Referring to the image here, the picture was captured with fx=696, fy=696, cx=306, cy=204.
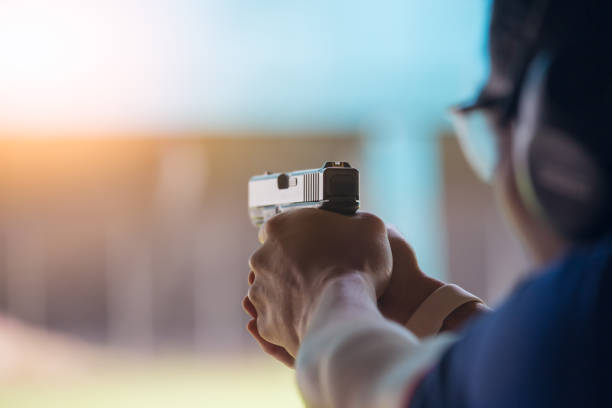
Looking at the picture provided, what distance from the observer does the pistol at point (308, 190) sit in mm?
737

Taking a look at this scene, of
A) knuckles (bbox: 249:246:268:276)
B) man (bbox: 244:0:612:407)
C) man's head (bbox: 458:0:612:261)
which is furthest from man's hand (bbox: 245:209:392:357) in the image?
man's head (bbox: 458:0:612:261)

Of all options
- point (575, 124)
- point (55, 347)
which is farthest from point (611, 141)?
point (55, 347)

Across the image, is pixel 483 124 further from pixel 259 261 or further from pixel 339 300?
pixel 259 261

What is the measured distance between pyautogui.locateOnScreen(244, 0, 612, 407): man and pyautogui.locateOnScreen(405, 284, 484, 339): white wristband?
0.85 ft

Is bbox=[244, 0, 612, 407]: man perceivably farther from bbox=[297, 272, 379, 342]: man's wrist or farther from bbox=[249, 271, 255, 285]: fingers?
bbox=[249, 271, 255, 285]: fingers

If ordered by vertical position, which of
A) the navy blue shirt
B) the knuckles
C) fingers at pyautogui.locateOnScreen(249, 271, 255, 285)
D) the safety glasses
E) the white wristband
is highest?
the safety glasses

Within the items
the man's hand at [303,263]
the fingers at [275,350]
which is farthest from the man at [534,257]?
the fingers at [275,350]

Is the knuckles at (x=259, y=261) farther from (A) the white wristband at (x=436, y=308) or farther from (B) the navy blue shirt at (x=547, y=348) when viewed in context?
(B) the navy blue shirt at (x=547, y=348)

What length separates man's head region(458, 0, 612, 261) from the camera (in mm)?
344

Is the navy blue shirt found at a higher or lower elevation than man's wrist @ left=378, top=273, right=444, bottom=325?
higher

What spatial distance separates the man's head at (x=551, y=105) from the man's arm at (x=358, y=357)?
0.32 feet

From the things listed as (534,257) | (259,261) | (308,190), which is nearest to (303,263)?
(259,261)

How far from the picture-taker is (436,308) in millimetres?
741

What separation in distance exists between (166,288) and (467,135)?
5.95 meters
